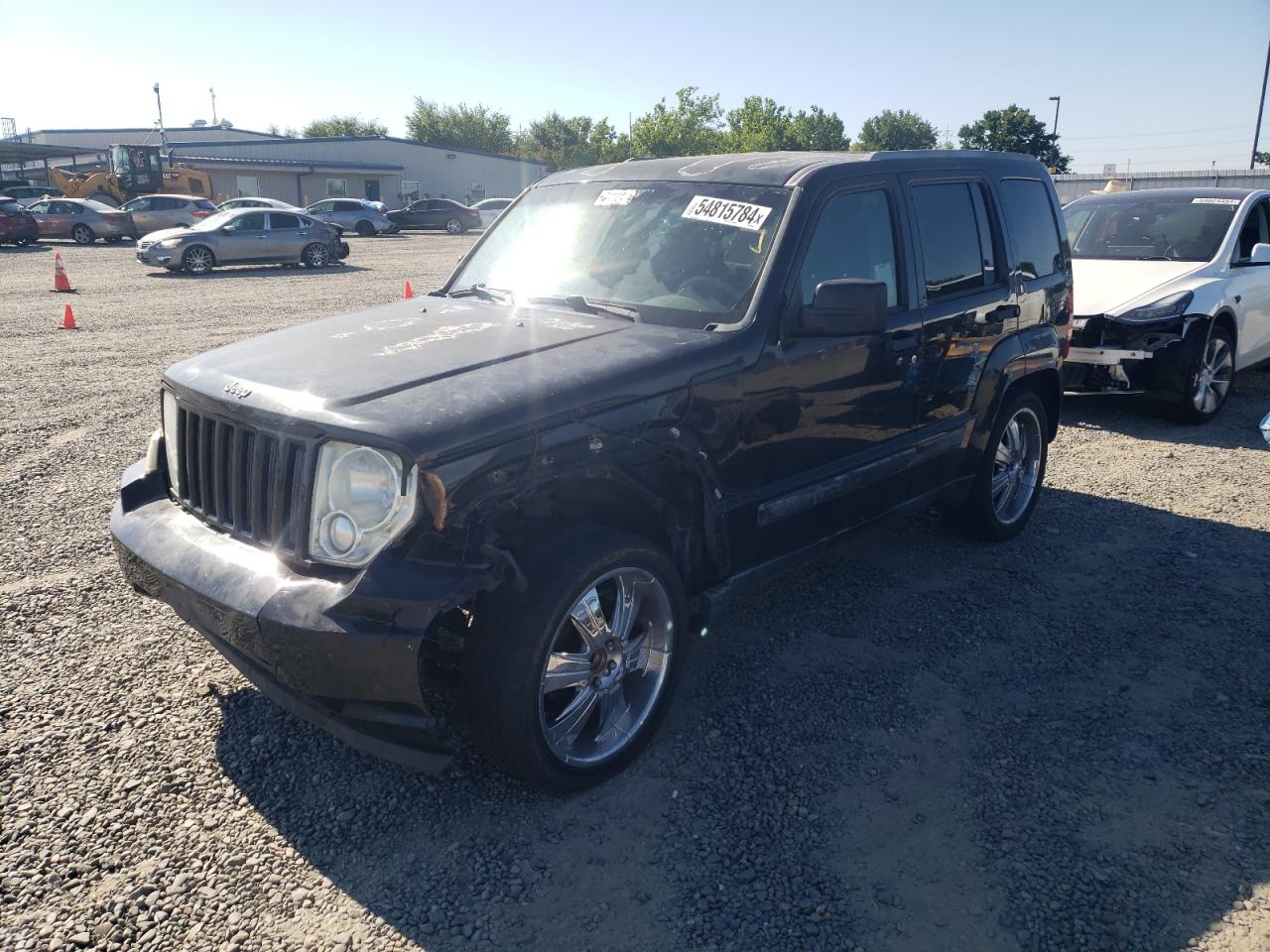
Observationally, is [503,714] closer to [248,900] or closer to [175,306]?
[248,900]

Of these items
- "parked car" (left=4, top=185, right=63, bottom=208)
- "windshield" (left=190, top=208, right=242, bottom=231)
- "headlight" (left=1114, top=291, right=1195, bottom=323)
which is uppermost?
"parked car" (left=4, top=185, right=63, bottom=208)

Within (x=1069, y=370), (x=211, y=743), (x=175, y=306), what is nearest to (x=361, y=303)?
(x=175, y=306)

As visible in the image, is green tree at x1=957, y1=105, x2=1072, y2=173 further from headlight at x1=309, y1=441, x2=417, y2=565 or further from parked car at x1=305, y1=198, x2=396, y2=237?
headlight at x1=309, y1=441, x2=417, y2=565

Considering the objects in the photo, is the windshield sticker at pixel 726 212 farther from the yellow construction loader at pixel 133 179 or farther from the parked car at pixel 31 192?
the parked car at pixel 31 192

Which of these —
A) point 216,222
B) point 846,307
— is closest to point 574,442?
point 846,307

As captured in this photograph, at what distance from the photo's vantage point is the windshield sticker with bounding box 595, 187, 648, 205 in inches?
166

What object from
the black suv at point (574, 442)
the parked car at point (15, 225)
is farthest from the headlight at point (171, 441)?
the parked car at point (15, 225)

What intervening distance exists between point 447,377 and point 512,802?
4.64ft

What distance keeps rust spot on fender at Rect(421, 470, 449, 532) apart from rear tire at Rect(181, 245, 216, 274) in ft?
71.9

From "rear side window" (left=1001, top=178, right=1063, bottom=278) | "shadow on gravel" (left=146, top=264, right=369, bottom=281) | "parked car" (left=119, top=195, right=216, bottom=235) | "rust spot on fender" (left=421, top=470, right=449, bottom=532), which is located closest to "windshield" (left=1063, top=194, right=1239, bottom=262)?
"rear side window" (left=1001, top=178, right=1063, bottom=278)

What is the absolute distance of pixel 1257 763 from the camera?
336 centimetres

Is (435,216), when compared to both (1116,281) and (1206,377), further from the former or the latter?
(1206,377)

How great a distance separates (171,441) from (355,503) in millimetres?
1236

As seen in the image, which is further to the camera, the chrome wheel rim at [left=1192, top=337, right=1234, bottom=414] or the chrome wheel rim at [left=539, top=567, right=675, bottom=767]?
the chrome wheel rim at [left=1192, top=337, right=1234, bottom=414]
